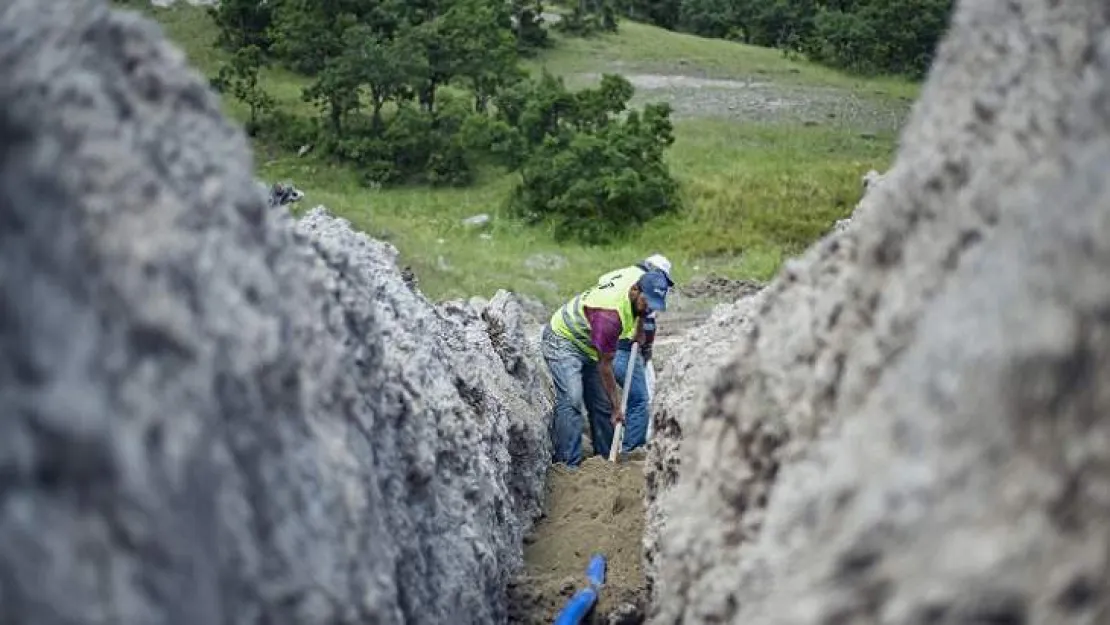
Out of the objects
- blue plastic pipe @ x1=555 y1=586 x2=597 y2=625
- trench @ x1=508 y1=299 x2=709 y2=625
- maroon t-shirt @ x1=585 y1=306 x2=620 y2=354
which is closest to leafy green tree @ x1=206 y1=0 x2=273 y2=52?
maroon t-shirt @ x1=585 y1=306 x2=620 y2=354

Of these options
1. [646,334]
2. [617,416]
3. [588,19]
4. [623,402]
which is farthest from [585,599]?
[588,19]

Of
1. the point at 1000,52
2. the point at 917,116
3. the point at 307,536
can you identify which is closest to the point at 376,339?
the point at 307,536

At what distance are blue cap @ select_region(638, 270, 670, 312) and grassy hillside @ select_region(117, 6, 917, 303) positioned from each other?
6521 mm

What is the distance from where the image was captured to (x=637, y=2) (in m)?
45.3

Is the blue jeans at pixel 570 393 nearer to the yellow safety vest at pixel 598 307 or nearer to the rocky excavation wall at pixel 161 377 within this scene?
the yellow safety vest at pixel 598 307

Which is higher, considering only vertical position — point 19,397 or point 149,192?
point 149,192

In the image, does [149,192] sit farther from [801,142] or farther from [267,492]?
[801,142]

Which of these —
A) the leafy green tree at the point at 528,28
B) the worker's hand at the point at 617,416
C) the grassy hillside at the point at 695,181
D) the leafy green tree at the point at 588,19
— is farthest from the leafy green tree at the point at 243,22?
the worker's hand at the point at 617,416

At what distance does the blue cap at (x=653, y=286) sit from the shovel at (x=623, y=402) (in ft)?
2.39

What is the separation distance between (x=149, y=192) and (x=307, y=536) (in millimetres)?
844

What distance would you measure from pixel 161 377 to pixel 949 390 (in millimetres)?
1486

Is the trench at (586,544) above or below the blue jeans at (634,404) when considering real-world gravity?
above

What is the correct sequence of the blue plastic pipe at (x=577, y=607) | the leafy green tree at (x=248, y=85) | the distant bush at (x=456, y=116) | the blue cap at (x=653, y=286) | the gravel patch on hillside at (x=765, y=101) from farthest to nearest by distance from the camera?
the gravel patch on hillside at (x=765, y=101) < the leafy green tree at (x=248, y=85) < the distant bush at (x=456, y=116) < the blue cap at (x=653, y=286) < the blue plastic pipe at (x=577, y=607)

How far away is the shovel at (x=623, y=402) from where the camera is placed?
970 centimetres
